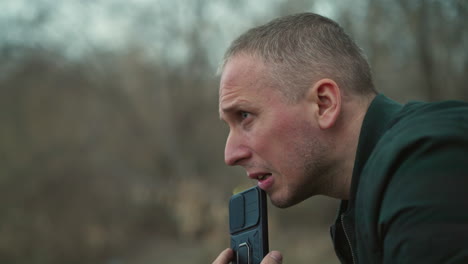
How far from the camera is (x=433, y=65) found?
19.6 ft

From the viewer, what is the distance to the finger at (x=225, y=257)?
1.84 m

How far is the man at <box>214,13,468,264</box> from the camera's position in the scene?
4.29 ft

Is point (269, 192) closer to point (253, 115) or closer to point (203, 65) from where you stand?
point (253, 115)

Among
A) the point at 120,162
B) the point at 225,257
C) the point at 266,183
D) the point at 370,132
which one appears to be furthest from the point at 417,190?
the point at 120,162

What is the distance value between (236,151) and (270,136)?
5.1 inches

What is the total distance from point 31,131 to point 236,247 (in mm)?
8773

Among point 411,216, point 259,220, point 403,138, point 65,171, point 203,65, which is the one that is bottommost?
point 65,171

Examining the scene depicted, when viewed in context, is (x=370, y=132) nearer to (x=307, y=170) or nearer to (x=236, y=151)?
(x=307, y=170)

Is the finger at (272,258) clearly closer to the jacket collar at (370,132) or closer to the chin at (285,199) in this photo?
the chin at (285,199)

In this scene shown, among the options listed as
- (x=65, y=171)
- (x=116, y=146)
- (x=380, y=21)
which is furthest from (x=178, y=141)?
(x=380, y=21)

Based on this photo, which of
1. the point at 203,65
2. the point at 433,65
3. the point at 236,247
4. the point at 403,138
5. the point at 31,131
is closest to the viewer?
the point at 403,138

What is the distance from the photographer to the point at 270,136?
5.55ft

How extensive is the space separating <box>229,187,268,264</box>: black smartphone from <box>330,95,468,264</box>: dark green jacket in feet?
1.36

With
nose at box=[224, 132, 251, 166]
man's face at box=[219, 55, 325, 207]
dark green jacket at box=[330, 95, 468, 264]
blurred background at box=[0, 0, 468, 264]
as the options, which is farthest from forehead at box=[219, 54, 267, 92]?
blurred background at box=[0, 0, 468, 264]
